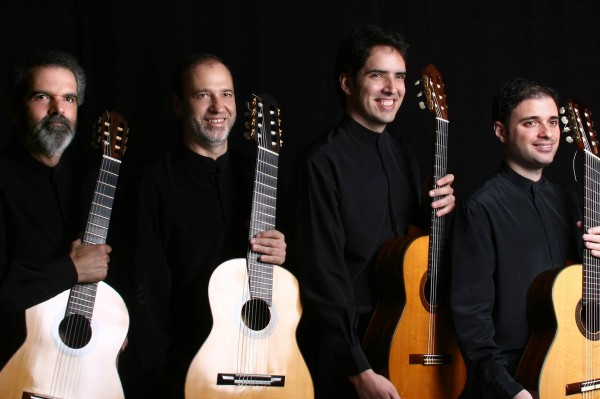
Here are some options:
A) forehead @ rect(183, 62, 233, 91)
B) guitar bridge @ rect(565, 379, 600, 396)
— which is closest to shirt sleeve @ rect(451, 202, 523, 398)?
guitar bridge @ rect(565, 379, 600, 396)

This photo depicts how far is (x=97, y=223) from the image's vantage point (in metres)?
3.01

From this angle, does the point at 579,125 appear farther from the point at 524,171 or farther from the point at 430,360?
the point at 430,360

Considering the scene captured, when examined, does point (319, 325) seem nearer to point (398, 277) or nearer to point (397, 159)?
point (398, 277)

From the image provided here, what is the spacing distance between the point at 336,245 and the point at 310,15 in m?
1.67

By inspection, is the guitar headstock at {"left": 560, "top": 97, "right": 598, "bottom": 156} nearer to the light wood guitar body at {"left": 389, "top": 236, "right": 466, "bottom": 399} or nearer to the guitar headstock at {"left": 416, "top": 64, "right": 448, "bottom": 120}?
the guitar headstock at {"left": 416, "top": 64, "right": 448, "bottom": 120}

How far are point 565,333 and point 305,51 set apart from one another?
6.65 feet

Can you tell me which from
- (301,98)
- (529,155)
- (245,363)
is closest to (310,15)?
(301,98)

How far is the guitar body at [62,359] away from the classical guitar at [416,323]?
0.98 m

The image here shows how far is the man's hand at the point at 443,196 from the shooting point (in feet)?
10.4

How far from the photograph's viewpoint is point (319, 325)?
306 centimetres

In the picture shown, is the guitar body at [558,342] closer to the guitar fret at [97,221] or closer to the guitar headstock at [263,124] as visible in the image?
the guitar headstock at [263,124]

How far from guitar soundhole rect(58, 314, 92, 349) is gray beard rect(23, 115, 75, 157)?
69cm

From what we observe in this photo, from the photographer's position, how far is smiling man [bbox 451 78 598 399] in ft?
9.91

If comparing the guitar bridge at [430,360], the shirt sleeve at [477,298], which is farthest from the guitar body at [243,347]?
the shirt sleeve at [477,298]
